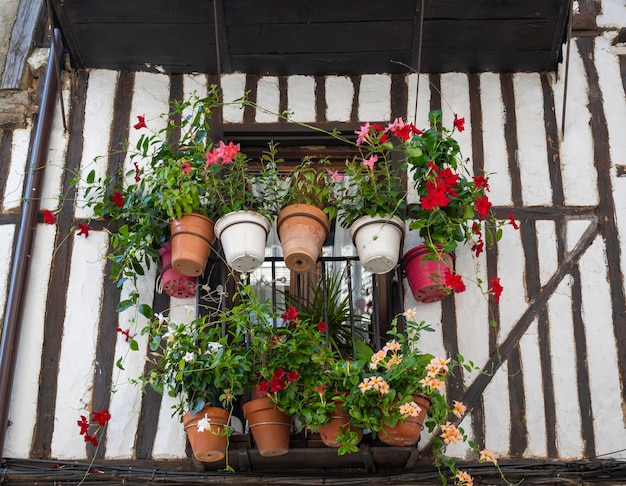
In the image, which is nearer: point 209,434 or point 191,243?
point 209,434

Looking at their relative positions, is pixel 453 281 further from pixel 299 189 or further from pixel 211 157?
pixel 211 157

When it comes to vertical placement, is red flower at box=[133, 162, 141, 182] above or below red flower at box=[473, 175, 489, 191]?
above

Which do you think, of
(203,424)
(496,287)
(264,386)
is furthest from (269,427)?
(496,287)

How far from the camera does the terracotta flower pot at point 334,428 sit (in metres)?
4.22

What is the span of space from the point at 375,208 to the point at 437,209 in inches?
10.8

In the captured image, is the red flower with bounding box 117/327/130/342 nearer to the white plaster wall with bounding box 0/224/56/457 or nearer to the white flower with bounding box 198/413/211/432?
the white plaster wall with bounding box 0/224/56/457

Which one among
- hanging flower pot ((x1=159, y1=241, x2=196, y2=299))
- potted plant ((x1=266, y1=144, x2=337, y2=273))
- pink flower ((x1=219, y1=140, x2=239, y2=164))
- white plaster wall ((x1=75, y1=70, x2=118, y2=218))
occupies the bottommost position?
hanging flower pot ((x1=159, y1=241, x2=196, y2=299))

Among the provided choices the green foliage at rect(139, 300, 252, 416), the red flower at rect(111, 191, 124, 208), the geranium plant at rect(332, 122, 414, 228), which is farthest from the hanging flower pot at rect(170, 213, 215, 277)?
the geranium plant at rect(332, 122, 414, 228)

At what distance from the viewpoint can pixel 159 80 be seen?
18.1 feet

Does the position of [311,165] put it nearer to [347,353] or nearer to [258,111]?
[258,111]

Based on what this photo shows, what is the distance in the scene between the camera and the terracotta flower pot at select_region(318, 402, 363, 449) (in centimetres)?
422

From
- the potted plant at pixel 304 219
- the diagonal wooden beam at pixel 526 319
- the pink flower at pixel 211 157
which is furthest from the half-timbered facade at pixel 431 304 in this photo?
the pink flower at pixel 211 157

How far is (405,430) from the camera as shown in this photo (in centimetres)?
421

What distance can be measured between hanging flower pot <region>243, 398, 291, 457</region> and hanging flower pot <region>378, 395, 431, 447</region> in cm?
39
